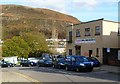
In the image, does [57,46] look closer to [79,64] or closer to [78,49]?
[78,49]

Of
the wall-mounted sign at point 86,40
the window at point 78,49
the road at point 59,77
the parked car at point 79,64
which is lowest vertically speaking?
the road at point 59,77

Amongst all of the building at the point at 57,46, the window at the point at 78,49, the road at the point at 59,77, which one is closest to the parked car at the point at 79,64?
the road at the point at 59,77

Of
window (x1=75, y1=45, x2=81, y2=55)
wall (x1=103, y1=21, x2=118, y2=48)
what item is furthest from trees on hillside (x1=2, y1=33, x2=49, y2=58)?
wall (x1=103, y1=21, x2=118, y2=48)

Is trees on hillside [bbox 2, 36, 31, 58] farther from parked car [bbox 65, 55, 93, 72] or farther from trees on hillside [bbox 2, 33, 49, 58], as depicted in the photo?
parked car [bbox 65, 55, 93, 72]

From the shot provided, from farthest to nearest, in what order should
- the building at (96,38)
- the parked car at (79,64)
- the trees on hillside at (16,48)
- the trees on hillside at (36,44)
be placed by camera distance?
the trees on hillside at (16,48) → the trees on hillside at (36,44) → the building at (96,38) → the parked car at (79,64)

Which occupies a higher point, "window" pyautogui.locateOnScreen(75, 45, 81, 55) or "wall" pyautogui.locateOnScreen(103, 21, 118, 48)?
"wall" pyautogui.locateOnScreen(103, 21, 118, 48)

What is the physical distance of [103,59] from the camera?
44.7 metres

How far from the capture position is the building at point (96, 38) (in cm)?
4556

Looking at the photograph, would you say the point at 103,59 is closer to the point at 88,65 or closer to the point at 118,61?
the point at 118,61

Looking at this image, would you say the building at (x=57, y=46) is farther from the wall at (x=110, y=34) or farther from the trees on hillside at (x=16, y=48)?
the wall at (x=110, y=34)

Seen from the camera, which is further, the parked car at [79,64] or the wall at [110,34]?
the wall at [110,34]

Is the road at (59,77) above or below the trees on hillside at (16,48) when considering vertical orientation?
below

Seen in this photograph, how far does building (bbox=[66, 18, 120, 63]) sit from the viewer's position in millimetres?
45562

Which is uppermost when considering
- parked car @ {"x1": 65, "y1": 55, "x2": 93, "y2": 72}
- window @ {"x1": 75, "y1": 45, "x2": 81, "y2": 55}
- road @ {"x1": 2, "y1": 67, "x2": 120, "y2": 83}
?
window @ {"x1": 75, "y1": 45, "x2": 81, "y2": 55}
